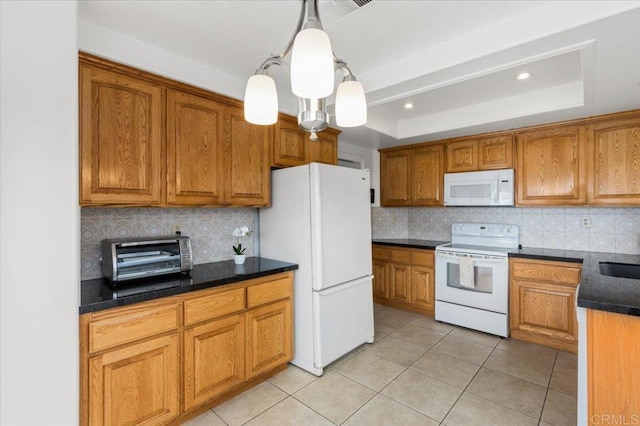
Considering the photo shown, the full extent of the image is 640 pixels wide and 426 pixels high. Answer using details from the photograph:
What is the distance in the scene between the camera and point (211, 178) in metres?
2.29

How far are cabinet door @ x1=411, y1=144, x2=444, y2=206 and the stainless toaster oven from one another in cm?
299

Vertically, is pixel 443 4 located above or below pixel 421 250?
above

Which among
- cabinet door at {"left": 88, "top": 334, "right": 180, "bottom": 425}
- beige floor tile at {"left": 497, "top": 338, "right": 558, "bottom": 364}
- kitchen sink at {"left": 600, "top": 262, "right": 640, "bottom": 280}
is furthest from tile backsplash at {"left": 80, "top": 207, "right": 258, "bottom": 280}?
kitchen sink at {"left": 600, "top": 262, "right": 640, "bottom": 280}

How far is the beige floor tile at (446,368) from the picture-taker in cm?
237

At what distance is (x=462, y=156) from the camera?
12.0 ft

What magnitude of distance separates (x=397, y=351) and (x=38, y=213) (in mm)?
2887

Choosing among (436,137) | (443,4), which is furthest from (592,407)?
(436,137)

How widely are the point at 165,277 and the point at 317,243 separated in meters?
1.13

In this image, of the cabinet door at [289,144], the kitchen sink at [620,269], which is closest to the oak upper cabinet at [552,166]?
the kitchen sink at [620,269]

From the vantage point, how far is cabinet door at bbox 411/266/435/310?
12.0 feet

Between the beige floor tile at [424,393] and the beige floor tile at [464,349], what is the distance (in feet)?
1.78

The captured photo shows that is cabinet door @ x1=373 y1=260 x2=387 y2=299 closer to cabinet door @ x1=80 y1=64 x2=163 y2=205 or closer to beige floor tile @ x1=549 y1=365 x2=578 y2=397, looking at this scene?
beige floor tile @ x1=549 y1=365 x2=578 y2=397

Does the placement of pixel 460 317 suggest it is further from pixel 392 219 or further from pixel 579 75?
pixel 579 75
